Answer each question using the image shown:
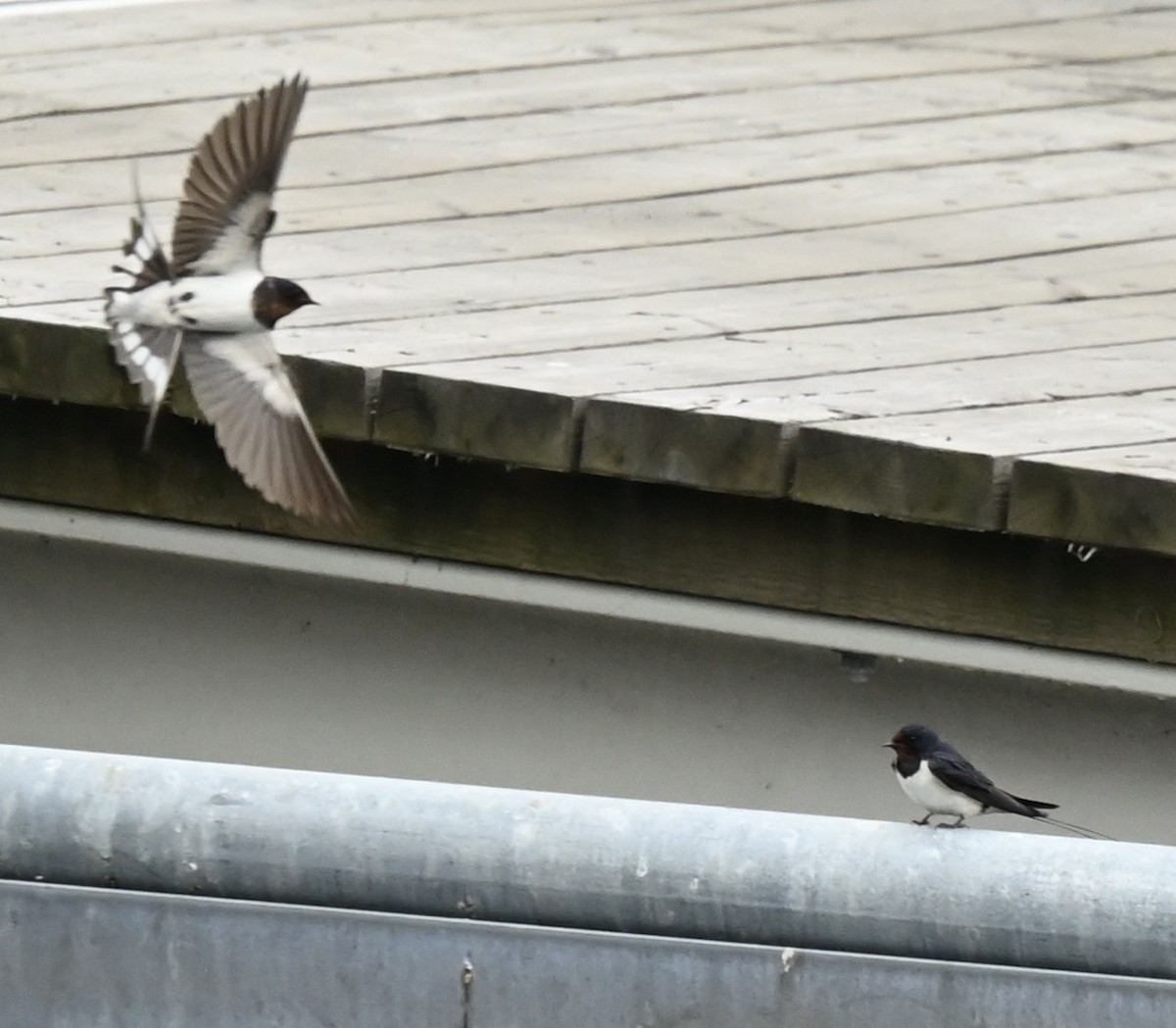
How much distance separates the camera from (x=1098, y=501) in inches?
130

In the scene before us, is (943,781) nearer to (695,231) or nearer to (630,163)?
(695,231)

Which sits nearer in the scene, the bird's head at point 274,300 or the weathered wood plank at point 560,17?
the bird's head at point 274,300

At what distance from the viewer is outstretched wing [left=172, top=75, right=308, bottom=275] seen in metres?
3.94

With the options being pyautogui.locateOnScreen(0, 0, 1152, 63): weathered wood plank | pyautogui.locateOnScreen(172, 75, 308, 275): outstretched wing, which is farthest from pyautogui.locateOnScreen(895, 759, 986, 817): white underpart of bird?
pyautogui.locateOnScreen(0, 0, 1152, 63): weathered wood plank

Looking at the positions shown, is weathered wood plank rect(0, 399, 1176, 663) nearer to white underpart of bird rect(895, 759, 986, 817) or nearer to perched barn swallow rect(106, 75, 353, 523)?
perched barn swallow rect(106, 75, 353, 523)

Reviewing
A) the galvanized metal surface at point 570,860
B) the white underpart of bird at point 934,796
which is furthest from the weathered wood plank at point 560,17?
the galvanized metal surface at point 570,860

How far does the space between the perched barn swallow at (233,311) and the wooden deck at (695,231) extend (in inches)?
2.9

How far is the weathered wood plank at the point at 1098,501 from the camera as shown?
3.28 metres

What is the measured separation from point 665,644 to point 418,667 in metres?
0.42

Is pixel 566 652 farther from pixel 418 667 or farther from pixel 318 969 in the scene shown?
pixel 318 969

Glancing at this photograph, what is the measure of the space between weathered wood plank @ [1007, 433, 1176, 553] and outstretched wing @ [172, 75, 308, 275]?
134cm

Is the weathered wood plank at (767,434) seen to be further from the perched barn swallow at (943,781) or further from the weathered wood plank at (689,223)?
the perched barn swallow at (943,781)

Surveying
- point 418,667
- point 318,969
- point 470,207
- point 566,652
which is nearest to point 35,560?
point 418,667

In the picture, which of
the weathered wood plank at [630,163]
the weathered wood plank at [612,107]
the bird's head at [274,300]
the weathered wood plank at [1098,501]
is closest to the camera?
the weathered wood plank at [1098,501]
